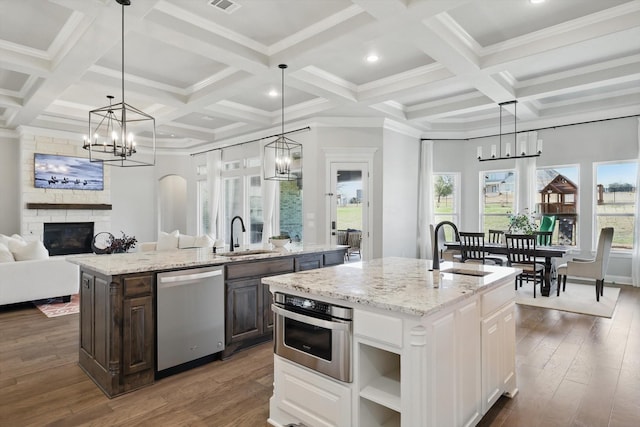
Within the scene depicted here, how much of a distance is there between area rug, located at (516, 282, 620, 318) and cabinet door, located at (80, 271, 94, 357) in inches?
211

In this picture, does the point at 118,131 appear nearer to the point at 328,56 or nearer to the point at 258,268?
the point at 328,56

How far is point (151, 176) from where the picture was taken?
32.6ft

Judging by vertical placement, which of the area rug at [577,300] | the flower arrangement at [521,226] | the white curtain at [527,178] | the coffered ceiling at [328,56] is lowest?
the area rug at [577,300]

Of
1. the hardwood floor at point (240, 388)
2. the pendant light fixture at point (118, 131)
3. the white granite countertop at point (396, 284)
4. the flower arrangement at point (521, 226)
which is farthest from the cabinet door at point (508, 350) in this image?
the flower arrangement at point (521, 226)

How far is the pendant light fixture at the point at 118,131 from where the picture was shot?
3193 millimetres

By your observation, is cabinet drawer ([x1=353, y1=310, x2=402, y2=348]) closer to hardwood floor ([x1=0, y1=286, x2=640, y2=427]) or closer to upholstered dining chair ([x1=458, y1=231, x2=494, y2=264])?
hardwood floor ([x1=0, y1=286, x2=640, y2=427])

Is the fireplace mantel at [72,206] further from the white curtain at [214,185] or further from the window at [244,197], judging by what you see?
the window at [244,197]

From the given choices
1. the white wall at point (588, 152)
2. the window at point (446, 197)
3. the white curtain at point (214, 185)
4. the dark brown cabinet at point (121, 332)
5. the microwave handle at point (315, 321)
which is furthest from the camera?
the white curtain at point (214, 185)

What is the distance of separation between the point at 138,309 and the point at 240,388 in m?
1.01

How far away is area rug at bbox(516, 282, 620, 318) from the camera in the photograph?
4.88 metres

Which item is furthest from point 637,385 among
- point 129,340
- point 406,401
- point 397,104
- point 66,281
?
point 66,281

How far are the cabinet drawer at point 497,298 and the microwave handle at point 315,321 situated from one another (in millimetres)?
960

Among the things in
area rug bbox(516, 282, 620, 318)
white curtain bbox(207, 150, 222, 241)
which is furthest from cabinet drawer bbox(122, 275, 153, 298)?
white curtain bbox(207, 150, 222, 241)

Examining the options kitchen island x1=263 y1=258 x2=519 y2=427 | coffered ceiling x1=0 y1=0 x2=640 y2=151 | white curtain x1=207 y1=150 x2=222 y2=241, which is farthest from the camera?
white curtain x1=207 y1=150 x2=222 y2=241
